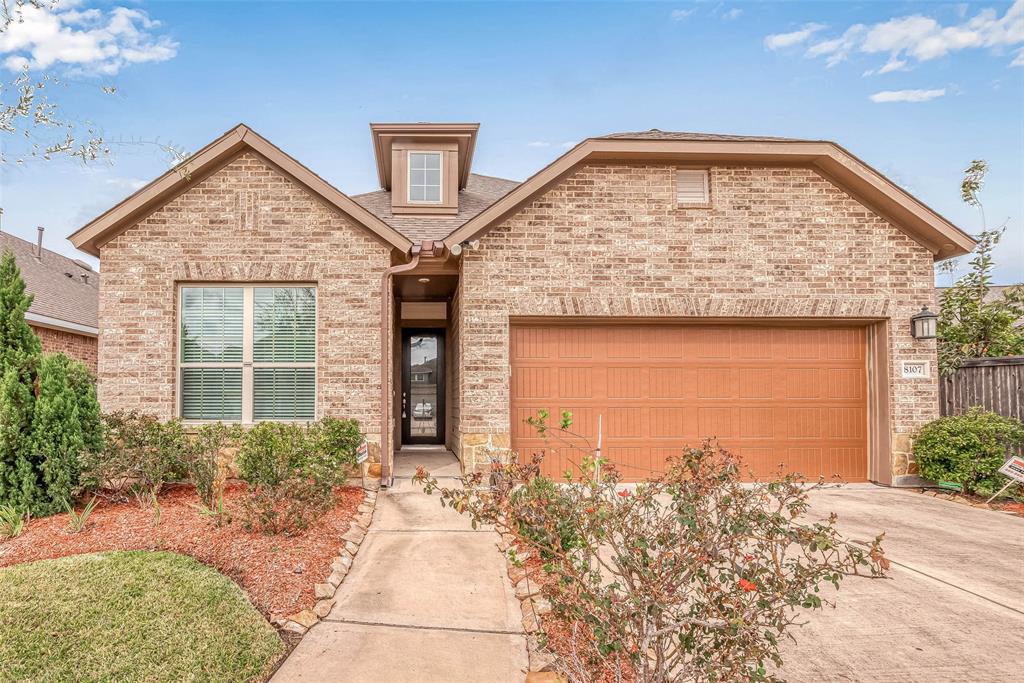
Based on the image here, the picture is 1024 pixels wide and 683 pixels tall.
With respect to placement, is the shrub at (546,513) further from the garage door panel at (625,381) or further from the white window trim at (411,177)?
the white window trim at (411,177)

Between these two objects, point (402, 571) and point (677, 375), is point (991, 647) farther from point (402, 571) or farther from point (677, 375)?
point (677, 375)

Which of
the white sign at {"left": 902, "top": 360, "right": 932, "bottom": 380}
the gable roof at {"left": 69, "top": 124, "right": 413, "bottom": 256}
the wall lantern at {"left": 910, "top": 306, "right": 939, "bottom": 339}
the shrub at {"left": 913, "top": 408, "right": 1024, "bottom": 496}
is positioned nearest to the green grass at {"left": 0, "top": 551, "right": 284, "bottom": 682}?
the gable roof at {"left": 69, "top": 124, "right": 413, "bottom": 256}

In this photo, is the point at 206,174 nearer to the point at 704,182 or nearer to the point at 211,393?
the point at 211,393

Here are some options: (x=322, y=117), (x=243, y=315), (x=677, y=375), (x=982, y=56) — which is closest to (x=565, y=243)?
(x=677, y=375)

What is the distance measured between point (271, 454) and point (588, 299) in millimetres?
4569

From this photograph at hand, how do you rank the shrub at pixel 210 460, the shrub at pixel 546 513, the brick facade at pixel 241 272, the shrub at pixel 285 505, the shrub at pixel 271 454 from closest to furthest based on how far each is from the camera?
the shrub at pixel 546 513 < the shrub at pixel 285 505 < the shrub at pixel 271 454 < the shrub at pixel 210 460 < the brick facade at pixel 241 272

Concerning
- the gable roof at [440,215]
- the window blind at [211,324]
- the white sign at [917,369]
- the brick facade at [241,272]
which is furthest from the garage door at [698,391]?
the window blind at [211,324]

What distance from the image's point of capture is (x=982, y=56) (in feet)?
36.8

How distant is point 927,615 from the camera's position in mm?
3867

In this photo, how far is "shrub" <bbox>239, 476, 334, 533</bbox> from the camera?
4.85 meters

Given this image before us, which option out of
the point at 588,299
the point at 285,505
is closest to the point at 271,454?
the point at 285,505

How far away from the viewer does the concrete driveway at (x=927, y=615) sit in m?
3.21

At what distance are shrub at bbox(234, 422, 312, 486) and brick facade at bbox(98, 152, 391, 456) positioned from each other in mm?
1211

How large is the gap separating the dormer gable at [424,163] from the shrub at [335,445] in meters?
5.04
